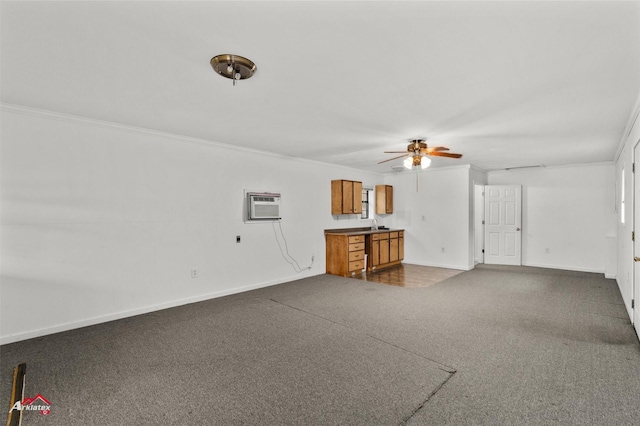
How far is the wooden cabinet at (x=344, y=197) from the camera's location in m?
6.66

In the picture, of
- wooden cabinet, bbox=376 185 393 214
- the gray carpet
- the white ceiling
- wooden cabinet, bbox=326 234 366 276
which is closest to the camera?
the white ceiling

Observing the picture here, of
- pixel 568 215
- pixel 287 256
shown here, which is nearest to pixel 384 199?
pixel 287 256

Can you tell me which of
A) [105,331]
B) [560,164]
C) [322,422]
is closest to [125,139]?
[105,331]

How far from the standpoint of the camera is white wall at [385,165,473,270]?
22.6 feet

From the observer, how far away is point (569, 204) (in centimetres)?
675

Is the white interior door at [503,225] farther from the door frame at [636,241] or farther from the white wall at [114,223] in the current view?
the white wall at [114,223]

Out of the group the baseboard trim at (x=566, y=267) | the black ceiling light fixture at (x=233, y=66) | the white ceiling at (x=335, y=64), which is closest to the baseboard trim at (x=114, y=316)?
the white ceiling at (x=335, y=64)

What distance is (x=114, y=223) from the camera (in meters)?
3.73

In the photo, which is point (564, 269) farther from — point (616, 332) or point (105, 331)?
point (105, 331)

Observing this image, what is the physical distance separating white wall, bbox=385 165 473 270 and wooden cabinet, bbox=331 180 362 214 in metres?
1.71

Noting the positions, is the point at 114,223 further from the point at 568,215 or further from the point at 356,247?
the point at 568,215

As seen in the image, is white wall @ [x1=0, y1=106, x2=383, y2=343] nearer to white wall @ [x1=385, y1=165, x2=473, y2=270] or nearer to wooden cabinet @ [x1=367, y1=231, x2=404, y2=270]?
wooden cabinet @ [x1=367, y1=231, x2=404, y2=270]

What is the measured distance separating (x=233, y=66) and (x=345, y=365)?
254cm

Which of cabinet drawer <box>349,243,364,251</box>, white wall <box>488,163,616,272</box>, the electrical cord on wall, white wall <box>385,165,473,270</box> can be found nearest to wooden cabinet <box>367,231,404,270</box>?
cabinet drawer <box>349,243,364,251</box>
